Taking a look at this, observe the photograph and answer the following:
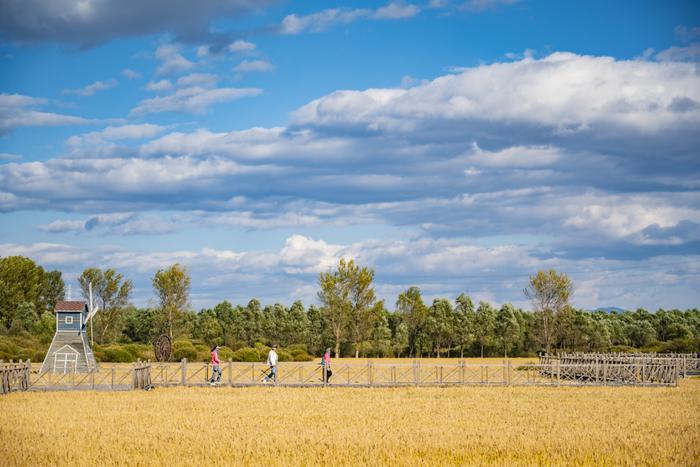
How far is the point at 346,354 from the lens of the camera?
93.7 m

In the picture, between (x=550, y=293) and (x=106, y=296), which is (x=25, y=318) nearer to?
(x=106, y=296)

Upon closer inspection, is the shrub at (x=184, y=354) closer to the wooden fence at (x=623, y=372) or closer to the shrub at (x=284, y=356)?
the shrub at (x=284, y=356)

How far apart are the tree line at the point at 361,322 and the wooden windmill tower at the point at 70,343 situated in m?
26.3

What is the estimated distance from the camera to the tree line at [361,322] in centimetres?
8194

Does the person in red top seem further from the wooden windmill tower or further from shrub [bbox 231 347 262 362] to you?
shrub [bbox 231 347 262 362]

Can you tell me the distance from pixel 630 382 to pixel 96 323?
203ft

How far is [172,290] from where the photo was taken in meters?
79.9

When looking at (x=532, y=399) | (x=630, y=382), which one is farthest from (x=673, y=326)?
(x=532, y=399)

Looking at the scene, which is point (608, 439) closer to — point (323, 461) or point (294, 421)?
point (323, 461)

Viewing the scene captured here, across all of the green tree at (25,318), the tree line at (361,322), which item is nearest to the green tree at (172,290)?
the tree line at (361,322)

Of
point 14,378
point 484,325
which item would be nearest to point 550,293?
point 484,325

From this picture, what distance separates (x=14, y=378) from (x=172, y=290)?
42599 mm

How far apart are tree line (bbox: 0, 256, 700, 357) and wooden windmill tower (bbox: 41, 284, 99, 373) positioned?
2629 cm

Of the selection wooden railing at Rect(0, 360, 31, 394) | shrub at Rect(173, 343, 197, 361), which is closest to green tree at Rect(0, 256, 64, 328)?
shrub at Rect(173, 343, 197, 361)
